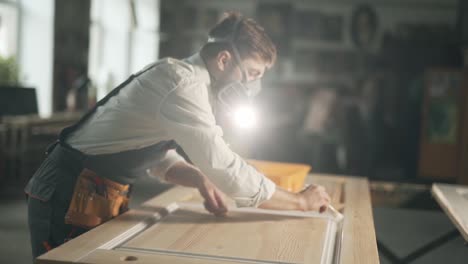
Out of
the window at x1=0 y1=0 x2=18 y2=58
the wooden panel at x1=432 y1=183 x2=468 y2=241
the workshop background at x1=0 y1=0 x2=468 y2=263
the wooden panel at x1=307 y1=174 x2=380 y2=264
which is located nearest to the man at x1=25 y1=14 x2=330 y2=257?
the wooden panel at x1=307 y1=174 x2=380 y2=264

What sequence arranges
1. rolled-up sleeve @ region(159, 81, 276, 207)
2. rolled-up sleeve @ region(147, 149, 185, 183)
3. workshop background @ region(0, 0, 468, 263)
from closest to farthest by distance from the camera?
rolled-up sleeve @ region(159, 81, 276, 207), rolled-up sleeve @ region(147, 149, 185, 183), workshop background @ region(0, 0, 468, 263)

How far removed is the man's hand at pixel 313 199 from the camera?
64.5 inches

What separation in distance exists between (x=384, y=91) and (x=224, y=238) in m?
7.97

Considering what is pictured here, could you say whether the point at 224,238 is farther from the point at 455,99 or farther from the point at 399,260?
the point at 455,99

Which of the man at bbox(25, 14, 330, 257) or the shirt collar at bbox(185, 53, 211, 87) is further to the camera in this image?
the shirt collar at bbox(185, 53, 211, 87)

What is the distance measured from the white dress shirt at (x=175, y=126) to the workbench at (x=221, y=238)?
124mm

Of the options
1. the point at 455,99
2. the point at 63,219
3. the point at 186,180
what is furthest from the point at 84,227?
the point at 455,99

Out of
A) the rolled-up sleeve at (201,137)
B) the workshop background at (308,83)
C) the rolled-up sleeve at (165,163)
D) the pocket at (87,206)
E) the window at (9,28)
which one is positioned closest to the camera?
the rolled-up sleeve at (201,137)

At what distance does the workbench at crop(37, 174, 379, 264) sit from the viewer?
1.21 metres

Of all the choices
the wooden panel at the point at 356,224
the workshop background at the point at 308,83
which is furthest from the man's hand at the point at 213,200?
the workshop background at the point at 308,83

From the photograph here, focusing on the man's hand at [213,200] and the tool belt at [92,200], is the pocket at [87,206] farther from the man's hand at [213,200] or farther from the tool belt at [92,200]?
the man's hand at [213,200]

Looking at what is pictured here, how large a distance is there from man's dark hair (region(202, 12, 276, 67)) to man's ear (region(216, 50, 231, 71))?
1 centimetres

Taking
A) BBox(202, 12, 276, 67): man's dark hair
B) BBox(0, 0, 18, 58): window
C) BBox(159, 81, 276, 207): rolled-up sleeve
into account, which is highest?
BBox(0, 0, 18, 58): window

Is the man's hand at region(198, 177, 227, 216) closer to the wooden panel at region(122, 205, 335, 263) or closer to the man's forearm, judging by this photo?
the wooden panel at region(122, 205, 335, 263)
